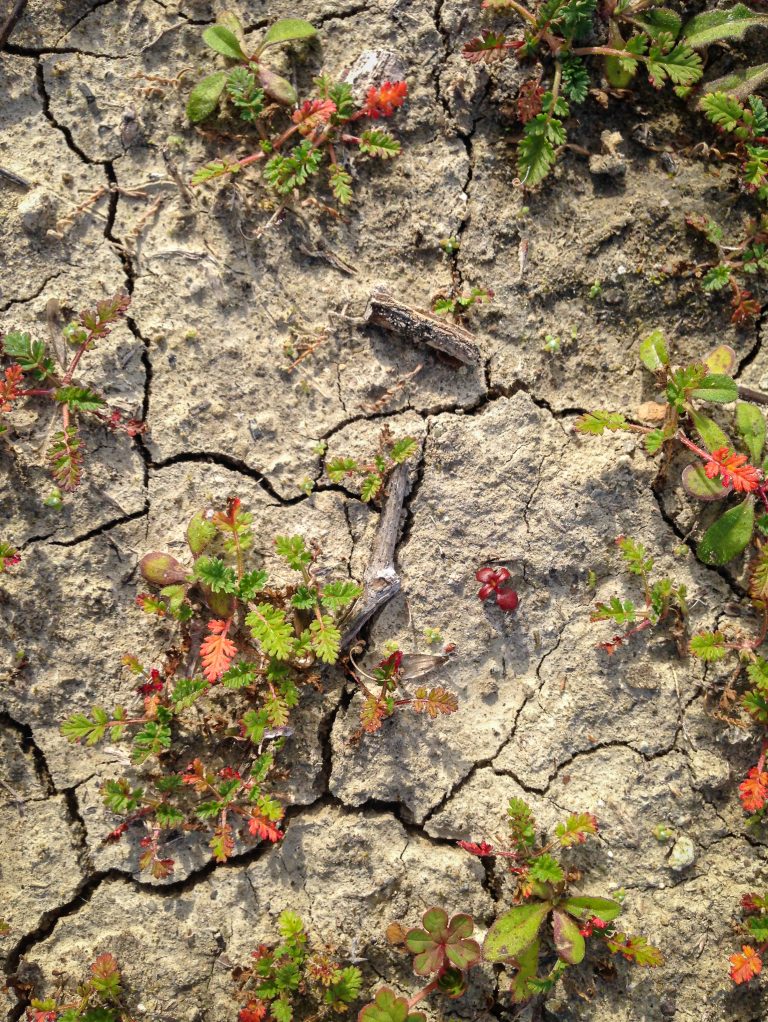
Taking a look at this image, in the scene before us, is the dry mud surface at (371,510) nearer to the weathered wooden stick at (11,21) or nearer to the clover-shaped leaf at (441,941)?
the weathered wooden stick at (11,21)

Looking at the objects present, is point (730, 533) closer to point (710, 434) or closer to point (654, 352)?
point (710, 434)

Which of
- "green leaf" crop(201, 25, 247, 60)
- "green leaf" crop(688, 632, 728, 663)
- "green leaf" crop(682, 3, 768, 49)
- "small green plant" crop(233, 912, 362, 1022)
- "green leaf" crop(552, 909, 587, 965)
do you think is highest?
"green leaf" crop(682, 3, 768, 49)

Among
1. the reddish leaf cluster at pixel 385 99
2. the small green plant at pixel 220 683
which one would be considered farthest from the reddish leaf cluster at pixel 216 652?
the reddish leaf cluster at pixel 385 99

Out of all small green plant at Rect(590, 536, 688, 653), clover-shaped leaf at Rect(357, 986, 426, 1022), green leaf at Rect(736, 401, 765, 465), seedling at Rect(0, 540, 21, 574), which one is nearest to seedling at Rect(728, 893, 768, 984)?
small green plant at Rect(590, 536, 688, 653)

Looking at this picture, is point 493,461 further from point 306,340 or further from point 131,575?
point 131,575

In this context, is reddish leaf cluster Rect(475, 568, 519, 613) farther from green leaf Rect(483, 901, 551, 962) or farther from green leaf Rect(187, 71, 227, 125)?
green leaf Rect(187, 71, 227, 125)

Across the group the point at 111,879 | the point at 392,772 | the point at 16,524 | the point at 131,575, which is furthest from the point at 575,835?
the point at 16,524
